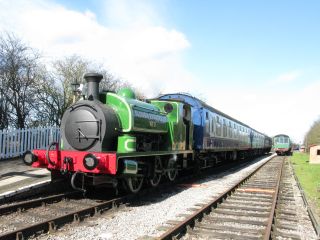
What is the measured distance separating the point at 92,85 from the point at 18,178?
12.5ft

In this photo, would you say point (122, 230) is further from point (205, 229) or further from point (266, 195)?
point (266, 195)

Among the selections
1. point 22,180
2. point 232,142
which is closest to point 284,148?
point 232,142

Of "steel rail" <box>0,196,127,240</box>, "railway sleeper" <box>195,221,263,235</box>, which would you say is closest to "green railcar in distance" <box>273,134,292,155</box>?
"steel rail" <box>0,196,127,240</box>

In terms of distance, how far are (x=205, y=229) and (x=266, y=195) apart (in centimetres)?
486

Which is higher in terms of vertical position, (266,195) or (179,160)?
(179,160)

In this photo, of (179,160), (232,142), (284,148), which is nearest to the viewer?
(179,160)

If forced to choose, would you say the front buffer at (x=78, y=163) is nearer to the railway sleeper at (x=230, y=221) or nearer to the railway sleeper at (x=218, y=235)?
the railway sleeper at (x=230, y=221)

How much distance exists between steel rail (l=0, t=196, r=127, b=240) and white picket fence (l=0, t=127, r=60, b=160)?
325 inches

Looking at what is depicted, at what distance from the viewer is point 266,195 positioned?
1107cm

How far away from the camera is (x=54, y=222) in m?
6.64

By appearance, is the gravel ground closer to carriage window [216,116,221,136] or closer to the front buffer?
the front buffer

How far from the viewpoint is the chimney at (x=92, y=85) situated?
9375 millimetres

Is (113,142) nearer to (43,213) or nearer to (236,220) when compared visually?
(43,213)

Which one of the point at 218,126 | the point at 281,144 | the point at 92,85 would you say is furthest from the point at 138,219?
the point at 281,144
